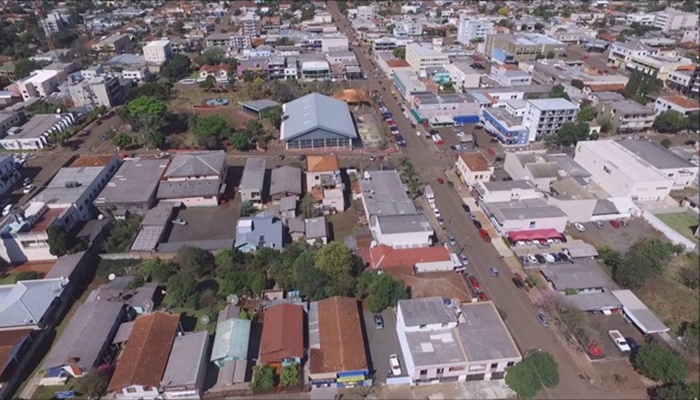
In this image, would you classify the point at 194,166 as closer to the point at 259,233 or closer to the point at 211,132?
the point at 211,132

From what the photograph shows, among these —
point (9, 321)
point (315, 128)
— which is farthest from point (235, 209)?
point (9, 321)

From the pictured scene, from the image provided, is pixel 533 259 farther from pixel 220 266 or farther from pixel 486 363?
pixel 220 266

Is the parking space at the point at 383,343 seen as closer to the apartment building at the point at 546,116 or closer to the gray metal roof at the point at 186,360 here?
the gray metal roof at the point at 186,360

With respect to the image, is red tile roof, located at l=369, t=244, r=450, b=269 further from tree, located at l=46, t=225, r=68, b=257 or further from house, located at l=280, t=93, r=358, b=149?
tree, located at l=46, t=225, r=68, b=257

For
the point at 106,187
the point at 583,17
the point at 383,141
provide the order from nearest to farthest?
1. the point at 106,187
2. the point at 383,141
3. the point at 583,17

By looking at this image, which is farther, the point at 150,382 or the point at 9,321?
the point at 9,321

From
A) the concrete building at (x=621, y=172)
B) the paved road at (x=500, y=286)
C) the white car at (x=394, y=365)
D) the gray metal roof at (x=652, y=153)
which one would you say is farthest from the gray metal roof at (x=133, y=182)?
the gray metal roof at (x=652, y=153)
